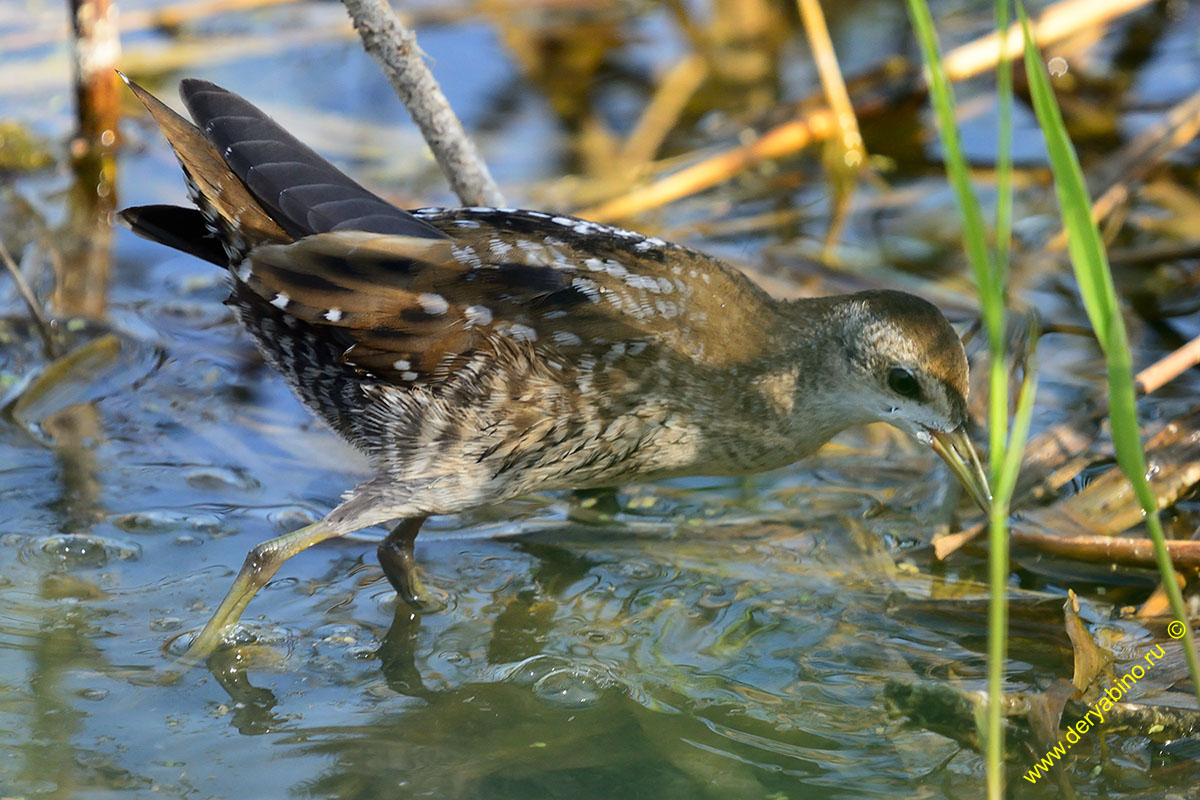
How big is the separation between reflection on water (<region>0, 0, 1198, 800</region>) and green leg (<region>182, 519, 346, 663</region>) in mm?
66

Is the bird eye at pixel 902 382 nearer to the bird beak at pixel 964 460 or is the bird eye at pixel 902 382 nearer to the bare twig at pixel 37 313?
the bird beak at pixel 964 460

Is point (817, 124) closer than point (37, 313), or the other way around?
point (37, 313)

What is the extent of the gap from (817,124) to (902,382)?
2.79 metres

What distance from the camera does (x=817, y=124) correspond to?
5.97m

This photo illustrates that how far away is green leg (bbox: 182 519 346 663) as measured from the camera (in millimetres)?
3307

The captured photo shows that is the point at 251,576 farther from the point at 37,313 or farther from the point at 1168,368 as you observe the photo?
the point at 1168,368

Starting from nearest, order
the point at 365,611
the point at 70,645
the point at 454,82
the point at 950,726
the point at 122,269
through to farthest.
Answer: the point at 950,726 → the point at 70,645 → the point at 365,611 → the point at 122,269 → the point at 454,82

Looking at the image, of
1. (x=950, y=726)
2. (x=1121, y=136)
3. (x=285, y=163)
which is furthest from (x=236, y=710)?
(x=1121, y=136)

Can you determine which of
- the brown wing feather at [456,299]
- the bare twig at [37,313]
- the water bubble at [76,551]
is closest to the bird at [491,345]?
the brown wing feather at [456,299]

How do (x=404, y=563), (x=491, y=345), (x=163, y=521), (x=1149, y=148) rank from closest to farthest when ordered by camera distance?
(x=491, y=345)
(x=404, y=563)
(x=163, y=521)
(x=1149, y=148)

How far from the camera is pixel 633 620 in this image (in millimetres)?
3471

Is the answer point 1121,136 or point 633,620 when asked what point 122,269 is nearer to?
point 633,620

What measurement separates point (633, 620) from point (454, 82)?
3959mm

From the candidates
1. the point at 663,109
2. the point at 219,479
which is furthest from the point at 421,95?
the point at 663,109
